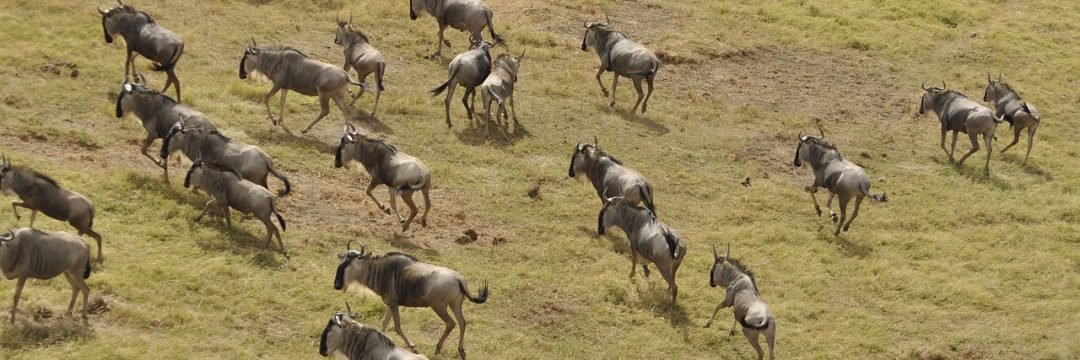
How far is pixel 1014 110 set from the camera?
81.8 ft

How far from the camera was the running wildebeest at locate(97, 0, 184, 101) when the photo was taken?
71.1 feet

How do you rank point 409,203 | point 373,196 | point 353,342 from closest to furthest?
point 353,342
point 409,203
point 373,196

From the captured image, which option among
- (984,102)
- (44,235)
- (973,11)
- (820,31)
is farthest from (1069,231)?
(44,235)

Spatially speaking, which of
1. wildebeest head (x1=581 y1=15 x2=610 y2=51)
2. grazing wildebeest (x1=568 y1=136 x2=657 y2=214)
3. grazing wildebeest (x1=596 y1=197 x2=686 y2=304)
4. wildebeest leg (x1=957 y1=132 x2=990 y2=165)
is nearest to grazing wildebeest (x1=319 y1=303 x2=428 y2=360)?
grazing wildebeest (x1=596 y1=197 x2=686 y2=304)

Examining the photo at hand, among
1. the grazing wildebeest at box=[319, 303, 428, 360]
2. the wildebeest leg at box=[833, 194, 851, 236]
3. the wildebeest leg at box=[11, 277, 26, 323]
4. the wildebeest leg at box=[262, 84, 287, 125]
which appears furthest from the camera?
the wildebeest leg at box=[262, 84, 287, 125]

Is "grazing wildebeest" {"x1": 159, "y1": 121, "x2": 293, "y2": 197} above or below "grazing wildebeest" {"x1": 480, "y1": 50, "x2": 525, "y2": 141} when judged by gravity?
above

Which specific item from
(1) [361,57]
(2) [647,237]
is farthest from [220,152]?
(2) [647,237]

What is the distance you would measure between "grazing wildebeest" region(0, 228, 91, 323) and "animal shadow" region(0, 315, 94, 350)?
17 centimetres

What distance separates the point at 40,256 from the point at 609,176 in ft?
29.3

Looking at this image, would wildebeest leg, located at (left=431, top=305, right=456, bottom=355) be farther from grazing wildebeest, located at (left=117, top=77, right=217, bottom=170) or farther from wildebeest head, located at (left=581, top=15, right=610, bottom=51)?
wildebeest head, located at (left=581, top=15, right=610, bottom=51)

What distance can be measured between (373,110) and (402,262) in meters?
8.72

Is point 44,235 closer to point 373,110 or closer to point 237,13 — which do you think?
point 373,110

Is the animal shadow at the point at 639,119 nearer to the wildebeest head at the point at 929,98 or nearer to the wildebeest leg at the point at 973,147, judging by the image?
the wildebeest head at the point at 929,98

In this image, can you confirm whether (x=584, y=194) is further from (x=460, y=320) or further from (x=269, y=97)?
(x=460, y=320)
